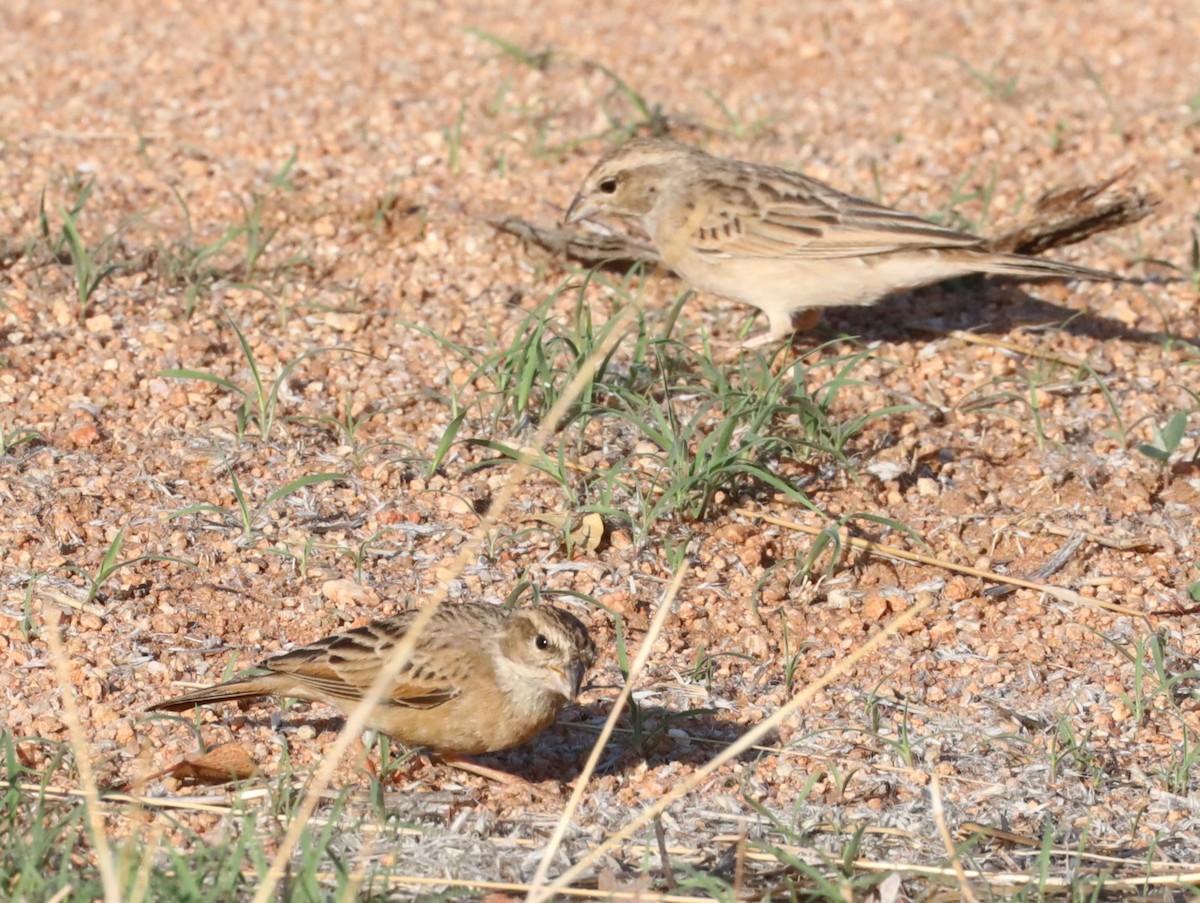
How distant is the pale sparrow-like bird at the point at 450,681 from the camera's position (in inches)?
197

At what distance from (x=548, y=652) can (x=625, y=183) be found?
396 centimetres

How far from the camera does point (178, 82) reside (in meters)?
9.99

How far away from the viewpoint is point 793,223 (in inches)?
320

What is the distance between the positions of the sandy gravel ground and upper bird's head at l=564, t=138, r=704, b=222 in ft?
1.26

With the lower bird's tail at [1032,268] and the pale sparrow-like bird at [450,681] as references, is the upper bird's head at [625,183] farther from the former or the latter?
the pale sparrow-like bird at [450,681]

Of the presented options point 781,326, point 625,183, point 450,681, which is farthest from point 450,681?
point 625,183

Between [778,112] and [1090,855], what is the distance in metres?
6.26

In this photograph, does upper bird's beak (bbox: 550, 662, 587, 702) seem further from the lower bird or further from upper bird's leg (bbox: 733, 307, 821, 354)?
upper bird's leg (bbox: 733, 307, 821, 354)

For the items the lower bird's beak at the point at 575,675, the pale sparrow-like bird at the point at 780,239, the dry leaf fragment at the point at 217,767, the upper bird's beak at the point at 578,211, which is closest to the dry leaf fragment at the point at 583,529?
the lower bird's beak at the point at 575,675

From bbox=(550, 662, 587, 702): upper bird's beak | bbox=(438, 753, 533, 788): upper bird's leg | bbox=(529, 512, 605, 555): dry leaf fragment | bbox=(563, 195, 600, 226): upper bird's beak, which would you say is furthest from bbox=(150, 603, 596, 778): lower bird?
bbox=(563, 195, 600, 226): upper bird's beak

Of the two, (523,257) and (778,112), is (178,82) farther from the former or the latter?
(778,112)

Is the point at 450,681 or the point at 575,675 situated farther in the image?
the point at 450,681

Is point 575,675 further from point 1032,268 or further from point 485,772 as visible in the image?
point 1032,268

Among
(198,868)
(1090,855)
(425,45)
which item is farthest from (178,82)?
(1090,855)
